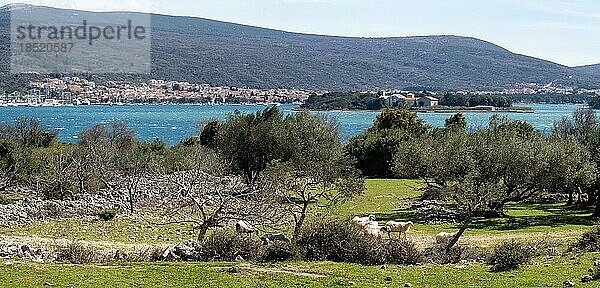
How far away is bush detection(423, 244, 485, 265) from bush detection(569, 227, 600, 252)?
111 inches

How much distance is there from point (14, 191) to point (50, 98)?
160 m

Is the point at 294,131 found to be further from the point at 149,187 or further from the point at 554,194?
the point at 554,194

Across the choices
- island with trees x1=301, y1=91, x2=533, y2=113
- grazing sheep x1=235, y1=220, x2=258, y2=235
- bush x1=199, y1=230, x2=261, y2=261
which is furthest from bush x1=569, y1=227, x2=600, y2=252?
island with trees x1=301, y1=91, x2=533, y2=113

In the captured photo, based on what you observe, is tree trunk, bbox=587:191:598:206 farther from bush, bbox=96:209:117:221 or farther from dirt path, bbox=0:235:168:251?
bush, bbox=96:209:117:221

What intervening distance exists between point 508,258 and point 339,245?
15.0 ft

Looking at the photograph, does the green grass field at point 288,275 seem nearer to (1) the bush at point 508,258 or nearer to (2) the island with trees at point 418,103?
(1) the bush at point 508,258

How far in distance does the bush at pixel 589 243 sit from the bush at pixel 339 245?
20.4 feet

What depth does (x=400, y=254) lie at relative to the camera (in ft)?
64.0

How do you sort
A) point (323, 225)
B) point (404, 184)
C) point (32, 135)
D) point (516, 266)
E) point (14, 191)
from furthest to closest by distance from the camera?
point (32, 135)
point (404, 184)
point (14, 191)
point (323, 225)
point (516, 266)

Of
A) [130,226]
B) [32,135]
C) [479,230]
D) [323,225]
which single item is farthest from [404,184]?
[32,135]

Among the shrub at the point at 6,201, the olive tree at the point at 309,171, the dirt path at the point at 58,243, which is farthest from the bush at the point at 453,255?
the shrub at the point at 6,201

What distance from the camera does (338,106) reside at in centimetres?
17900

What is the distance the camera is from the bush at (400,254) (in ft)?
63.8

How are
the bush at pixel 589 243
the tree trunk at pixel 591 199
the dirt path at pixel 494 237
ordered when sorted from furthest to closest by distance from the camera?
the tree trunk at pixel 591 199
the dirt path at pixel 494 237
the bush at pixel 589 243
